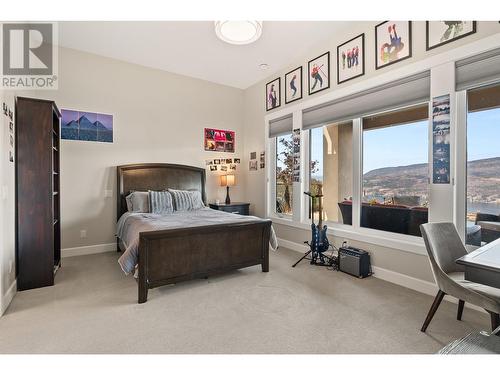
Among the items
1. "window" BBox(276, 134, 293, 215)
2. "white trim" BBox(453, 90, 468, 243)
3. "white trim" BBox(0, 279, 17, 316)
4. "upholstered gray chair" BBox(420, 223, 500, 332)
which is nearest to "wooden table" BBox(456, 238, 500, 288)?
"upholstered gray chair" BBox(420, 223, 500, 332)

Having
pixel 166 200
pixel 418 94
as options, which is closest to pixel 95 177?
pixel 166 200

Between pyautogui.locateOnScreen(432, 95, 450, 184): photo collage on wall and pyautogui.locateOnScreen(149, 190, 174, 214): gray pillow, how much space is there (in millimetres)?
3526

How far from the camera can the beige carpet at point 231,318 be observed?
189cm

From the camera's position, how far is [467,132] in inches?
101

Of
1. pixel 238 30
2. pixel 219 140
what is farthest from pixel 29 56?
pixel 219 140

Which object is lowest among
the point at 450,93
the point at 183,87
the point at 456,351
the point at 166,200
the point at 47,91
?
the point at 456,351

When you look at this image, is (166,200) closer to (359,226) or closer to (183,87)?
(183,87)

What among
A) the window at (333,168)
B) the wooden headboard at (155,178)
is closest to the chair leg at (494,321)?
the window at (333,168)

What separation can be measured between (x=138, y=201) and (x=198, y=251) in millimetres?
1766

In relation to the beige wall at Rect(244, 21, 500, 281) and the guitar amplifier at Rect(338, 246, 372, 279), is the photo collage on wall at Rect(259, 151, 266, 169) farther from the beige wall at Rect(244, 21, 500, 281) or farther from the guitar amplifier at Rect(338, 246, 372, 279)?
the guitar amplifier at Rect(338, 246, 372, 279)

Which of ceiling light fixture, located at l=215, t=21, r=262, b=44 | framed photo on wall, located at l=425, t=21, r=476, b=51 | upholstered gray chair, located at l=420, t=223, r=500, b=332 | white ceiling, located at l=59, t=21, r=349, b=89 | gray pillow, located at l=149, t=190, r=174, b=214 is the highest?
white ceiling, located at l=59, t=21, r=349, b=89

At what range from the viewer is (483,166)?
8.16ft

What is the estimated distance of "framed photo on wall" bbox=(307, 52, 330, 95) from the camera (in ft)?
12.6

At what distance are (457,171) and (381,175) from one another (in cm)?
91
